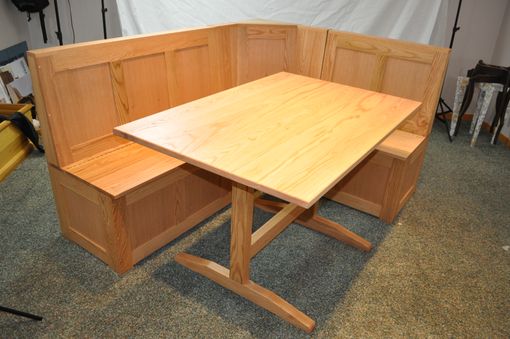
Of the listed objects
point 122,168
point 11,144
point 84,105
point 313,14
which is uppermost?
point 313,14

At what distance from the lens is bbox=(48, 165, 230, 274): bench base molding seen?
6.79ft

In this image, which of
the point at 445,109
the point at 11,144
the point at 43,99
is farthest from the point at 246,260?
the point at 445,109

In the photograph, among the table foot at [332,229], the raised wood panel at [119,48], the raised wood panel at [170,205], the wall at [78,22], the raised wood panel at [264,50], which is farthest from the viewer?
the wall at [78,22]

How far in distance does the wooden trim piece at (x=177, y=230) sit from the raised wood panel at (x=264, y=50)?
0.93m

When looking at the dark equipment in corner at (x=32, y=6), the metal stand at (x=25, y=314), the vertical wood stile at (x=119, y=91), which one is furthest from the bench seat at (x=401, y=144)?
the dark equipment in corner at (x=32, y=6)

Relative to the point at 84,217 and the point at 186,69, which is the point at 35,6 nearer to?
the point at 186,69

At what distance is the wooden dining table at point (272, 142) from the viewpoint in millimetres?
1428

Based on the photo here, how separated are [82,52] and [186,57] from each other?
2.36 feet

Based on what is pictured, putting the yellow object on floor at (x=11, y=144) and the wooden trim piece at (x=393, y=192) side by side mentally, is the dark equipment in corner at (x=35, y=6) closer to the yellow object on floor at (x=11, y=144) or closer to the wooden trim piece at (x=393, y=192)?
the yellow object on floor at (x=11, y=144)

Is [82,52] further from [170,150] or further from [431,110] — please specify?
[431,110]

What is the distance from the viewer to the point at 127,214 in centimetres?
210

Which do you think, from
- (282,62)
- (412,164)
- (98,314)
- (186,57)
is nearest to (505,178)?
(412,164)

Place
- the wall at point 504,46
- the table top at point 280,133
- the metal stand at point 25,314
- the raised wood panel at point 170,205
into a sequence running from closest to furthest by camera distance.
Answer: the table top at point 280,133
the metal stand at point 25,314
the raised wood panel at point 170,205
the wall at point 504,46

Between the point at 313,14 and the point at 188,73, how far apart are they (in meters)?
1.77
